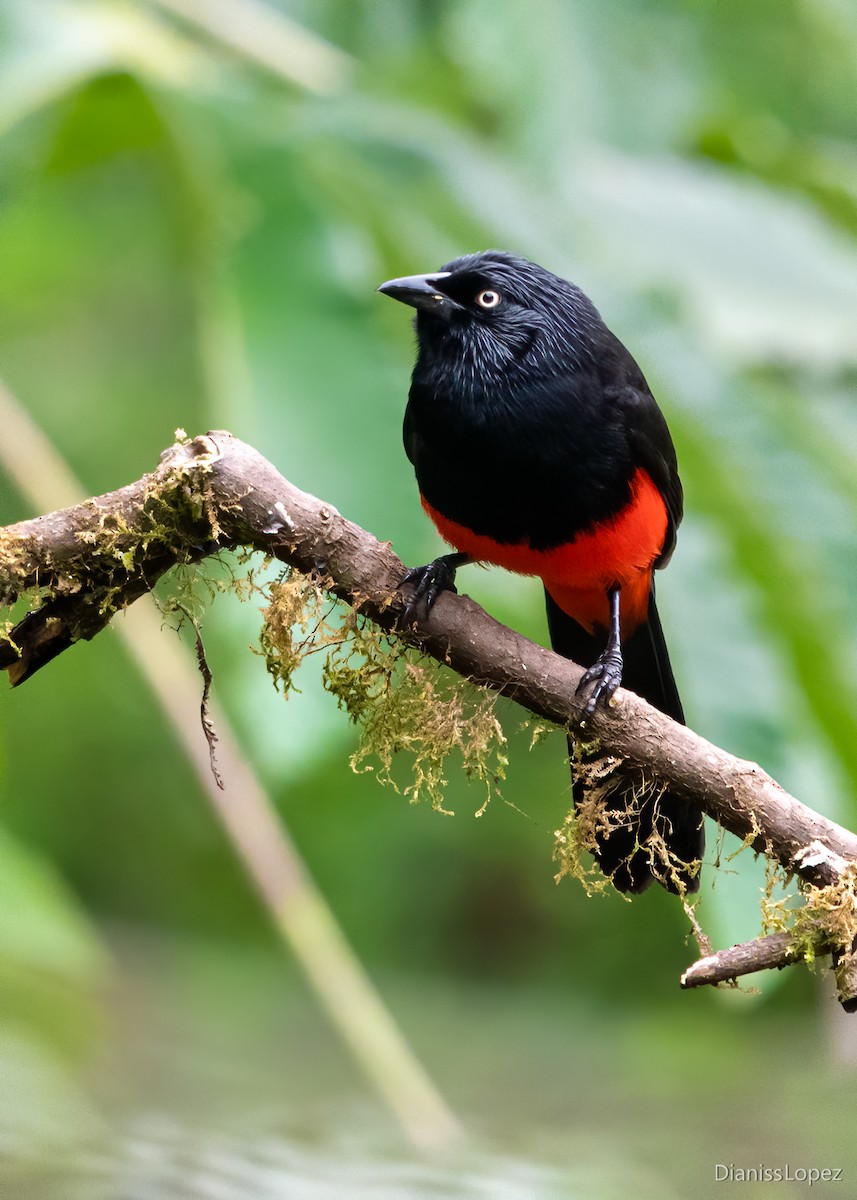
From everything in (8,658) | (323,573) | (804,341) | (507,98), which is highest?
(507,98)

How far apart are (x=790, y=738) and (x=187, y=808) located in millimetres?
4578

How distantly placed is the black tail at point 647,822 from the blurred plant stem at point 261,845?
0.60 meters

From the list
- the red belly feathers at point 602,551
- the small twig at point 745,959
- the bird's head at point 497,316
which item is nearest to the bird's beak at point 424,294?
the bird's head at point 497,316

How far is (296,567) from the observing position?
2.15 meters

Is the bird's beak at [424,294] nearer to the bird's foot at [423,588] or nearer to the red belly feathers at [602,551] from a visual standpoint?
the red belly feathers at [602,551]

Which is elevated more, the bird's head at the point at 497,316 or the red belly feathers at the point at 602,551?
the bird's head at the point at 497,316

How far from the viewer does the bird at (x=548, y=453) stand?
275cm

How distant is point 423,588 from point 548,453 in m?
0.65

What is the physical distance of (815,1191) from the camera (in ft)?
12.3

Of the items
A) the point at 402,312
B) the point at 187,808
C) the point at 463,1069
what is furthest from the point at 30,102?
the point at 187,808

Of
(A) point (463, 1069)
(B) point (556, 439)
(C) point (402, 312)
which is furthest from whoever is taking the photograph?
(A) point (463, 1069)

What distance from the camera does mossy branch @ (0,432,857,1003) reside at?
2010 mm

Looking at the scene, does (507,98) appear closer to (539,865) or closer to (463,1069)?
(463,1069)

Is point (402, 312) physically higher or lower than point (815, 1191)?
higher
